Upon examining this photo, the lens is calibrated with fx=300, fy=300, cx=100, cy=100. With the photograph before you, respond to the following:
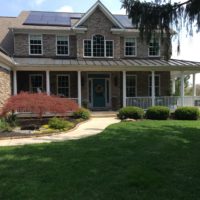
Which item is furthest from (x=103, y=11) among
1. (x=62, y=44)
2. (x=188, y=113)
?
(x=188, y=113)

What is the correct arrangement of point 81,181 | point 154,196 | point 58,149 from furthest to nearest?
point 58,149 → point 81,181 → point 154,196

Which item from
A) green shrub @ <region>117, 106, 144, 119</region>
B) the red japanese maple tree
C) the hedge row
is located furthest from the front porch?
the red japanese maple tree

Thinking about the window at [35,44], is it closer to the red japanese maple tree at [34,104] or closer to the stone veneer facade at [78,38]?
the stone veneer facade at [78,38]

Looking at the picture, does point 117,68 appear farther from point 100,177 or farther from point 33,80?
point 100,177

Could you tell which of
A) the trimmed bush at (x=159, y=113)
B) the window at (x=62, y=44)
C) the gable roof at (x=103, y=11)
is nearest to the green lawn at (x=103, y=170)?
the trimmed bush at (x=159, y=113)

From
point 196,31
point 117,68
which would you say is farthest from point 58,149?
point 117,68

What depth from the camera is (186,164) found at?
669 centimetres

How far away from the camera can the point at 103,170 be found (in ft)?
20.3

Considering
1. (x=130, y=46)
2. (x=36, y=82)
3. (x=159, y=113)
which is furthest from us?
(x=130, y=46)

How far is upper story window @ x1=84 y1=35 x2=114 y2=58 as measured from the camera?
20281 millimetres

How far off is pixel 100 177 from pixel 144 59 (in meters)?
16.3

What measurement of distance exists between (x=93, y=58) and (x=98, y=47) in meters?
0.87

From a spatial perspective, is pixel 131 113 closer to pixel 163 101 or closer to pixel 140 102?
pixel 140 102

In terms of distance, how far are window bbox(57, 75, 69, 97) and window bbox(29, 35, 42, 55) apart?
2.20m
